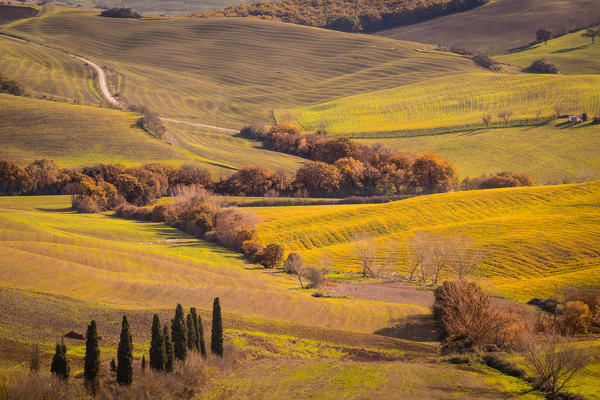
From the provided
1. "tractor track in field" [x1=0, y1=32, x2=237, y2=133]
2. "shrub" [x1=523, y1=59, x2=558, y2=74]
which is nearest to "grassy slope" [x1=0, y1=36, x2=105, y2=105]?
"tractor track in field" [x1=0, y1=32, x2=237, y2=133]

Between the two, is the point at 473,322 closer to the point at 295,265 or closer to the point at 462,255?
the point at 462,255

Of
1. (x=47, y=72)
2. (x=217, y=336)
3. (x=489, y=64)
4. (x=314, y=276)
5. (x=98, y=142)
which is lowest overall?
(x=314, y=276)

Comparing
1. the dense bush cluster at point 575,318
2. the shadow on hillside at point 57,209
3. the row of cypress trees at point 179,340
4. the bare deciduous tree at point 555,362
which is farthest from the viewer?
the shadow on hillside at point 57,209

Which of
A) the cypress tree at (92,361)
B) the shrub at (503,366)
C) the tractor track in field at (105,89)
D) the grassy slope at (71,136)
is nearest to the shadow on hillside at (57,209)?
the grassy slope at (71,136)

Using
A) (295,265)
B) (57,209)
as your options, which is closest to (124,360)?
(295,265)

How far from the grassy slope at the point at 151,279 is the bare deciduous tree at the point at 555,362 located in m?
16.3

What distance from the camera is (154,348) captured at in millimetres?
35938

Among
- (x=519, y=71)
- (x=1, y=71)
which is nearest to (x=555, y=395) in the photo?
(x=1, y=71)

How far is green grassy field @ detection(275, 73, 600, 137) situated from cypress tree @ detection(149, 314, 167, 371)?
4706 inches

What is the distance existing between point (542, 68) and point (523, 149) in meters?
75.3

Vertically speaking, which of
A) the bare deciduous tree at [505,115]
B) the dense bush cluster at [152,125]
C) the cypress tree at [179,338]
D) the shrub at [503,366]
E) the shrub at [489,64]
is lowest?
the shrub at [503,366]

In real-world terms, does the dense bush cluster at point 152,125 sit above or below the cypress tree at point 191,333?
above

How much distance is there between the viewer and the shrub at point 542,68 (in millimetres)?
185375

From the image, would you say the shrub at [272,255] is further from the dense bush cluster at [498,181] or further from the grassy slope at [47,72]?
the grassy slope at [47,72]
